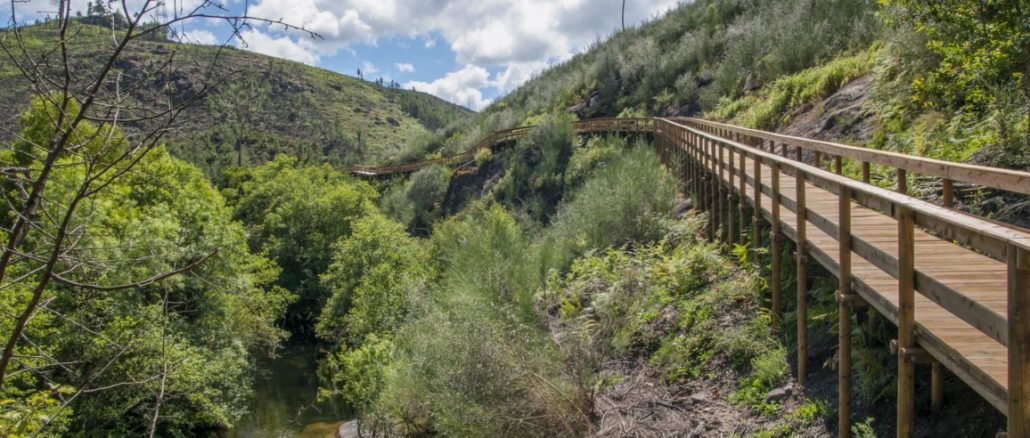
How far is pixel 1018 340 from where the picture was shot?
2.91 m

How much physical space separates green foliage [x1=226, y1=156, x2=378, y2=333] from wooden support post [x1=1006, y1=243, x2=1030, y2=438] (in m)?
32.9

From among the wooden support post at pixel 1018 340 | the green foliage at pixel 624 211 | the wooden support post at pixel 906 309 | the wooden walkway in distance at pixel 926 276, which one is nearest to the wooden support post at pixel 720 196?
the green foliage at pixel 624 211

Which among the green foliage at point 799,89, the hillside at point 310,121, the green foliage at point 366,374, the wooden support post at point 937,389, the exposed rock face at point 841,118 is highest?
the hillside at point 310,121

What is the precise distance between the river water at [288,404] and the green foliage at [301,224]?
490 centimetres

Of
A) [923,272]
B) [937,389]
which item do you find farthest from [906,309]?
[937,389]

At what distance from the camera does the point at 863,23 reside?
1902 centimetres

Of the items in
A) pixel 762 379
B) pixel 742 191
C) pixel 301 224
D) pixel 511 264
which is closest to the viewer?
pixel 762 379

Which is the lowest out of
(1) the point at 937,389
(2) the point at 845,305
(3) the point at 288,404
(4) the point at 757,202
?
(3) the point at 288,404

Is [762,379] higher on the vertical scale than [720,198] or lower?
lower

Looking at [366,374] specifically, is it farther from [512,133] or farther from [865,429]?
[512,133]

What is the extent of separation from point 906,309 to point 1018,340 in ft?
3.94

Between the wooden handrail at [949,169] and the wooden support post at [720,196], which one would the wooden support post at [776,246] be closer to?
the wooden handrail at [949,169]

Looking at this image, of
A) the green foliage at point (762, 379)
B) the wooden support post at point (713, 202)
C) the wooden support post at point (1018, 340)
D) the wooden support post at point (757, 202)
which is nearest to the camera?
the wooden support post at point (1018, 340)

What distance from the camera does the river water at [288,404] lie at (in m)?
20.4
